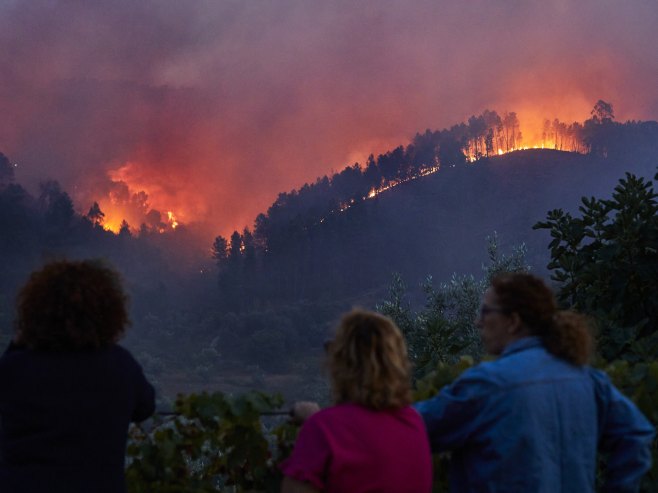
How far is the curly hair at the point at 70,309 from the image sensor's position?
2.94m

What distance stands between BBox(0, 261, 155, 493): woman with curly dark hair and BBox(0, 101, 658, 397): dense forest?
8346 cm

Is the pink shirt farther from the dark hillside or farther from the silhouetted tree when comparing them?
the silhouetted tree

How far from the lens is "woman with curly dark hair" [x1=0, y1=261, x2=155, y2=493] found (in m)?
2.86

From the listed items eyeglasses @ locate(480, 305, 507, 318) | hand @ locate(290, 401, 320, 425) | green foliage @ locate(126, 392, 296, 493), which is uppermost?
eyeglasses @ locate(480, 305, 507, 318)

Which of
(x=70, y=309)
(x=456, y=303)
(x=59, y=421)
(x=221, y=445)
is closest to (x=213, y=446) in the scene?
(x=221, y=445)

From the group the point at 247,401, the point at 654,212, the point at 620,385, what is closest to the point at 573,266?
the point at 654,212

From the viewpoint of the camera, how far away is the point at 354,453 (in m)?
2.45

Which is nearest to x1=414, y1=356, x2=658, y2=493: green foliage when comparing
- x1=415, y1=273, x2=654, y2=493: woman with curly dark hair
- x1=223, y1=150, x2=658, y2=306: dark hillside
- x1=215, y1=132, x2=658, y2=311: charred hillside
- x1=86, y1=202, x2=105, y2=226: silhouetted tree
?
x1=415, y1=273, x2=654, y2=493: woman with curly dark hair

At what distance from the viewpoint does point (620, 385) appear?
3830mm

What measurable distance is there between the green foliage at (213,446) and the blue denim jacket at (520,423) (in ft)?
2.79

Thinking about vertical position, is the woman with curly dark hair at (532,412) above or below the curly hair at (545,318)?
below

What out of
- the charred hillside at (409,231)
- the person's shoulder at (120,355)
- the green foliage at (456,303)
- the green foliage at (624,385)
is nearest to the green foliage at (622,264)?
the green foliage at (624,385)

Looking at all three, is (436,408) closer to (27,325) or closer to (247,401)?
(247,401)

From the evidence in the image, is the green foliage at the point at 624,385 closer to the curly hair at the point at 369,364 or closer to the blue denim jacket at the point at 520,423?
A: the blue denim jacket at the point at 520,423
